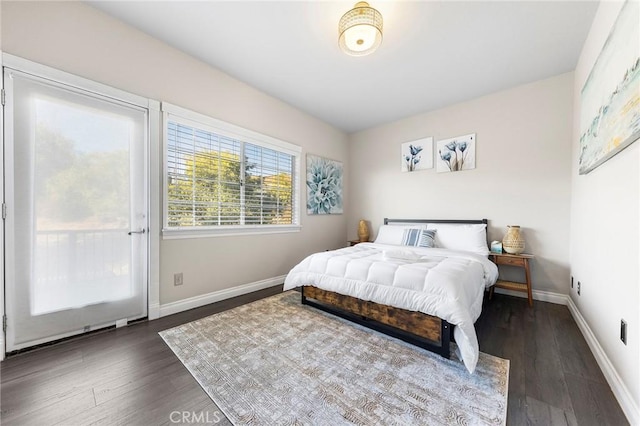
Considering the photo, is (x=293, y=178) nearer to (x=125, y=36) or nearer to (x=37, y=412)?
(x=125, y=36)

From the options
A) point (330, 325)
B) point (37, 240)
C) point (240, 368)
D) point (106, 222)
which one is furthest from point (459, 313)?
point (37, 240)

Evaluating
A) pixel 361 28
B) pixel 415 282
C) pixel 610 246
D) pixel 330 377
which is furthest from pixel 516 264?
pixel 361 28

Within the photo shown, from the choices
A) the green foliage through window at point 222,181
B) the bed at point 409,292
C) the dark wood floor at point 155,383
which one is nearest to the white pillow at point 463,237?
the bed at point 409,292

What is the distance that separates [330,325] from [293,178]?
7.72ft

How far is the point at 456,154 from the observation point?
3.63 metres

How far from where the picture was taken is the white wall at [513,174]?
2.91 meters

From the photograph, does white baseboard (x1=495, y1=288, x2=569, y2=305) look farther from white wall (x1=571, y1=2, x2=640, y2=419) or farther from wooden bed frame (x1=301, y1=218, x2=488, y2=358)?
wooden bed frame (x1=301, y1=218, x2=488, y2=358)

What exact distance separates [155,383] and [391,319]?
170 cm

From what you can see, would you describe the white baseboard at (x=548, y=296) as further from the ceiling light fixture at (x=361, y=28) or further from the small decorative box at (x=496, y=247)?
the ceiling light fixture at (x=361, y=28)

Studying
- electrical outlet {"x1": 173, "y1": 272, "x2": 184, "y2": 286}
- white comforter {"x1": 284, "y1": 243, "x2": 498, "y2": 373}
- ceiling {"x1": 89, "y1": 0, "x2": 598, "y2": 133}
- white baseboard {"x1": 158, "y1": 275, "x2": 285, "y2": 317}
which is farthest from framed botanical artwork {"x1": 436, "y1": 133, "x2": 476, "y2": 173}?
electrical outlet {"x1": 173, "y1": 272, "x2": 184, "y2": 286}

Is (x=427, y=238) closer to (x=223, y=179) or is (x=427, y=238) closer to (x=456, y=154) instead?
(x=456, y=154)

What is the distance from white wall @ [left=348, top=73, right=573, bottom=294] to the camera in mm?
2914

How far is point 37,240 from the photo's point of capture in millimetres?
1840

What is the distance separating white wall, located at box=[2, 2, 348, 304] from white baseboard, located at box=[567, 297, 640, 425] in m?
3.19
